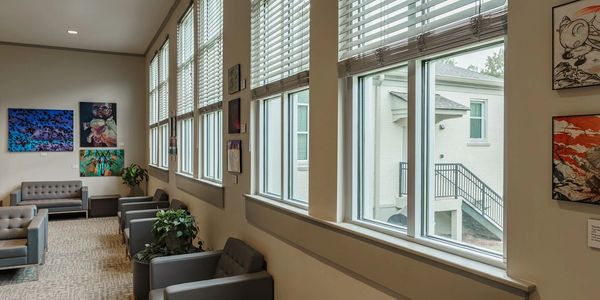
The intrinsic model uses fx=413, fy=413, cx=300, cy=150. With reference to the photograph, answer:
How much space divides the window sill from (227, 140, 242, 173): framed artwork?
59cm

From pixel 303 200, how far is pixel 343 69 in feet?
3.84

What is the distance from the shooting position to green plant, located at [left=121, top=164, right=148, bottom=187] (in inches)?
394

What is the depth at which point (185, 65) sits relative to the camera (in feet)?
20.9

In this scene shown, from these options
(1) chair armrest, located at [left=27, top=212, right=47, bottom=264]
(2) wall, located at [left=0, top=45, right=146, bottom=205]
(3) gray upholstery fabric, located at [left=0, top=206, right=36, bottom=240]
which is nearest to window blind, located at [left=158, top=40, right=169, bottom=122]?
(2) wall, located at [left=0, top=45, right=146, bottom=205]

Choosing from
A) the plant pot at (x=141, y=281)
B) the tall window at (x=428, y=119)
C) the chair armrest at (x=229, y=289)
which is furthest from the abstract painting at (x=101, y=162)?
the tall window at (x=428, y=119)

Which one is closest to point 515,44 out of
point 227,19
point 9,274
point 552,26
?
point 552,26

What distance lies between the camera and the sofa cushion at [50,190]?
9361mm

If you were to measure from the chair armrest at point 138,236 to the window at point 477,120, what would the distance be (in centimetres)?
453

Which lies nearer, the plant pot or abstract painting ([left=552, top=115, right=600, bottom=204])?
abstract painting ([left=552, top=115, right=600, bottom=204])

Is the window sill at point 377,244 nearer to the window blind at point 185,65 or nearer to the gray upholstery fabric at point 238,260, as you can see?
the gray upholstery fabric at point 238,260

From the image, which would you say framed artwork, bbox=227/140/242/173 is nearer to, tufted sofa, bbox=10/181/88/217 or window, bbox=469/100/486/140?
window, bbox=469/100/486/140

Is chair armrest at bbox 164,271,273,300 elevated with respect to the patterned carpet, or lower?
elevated

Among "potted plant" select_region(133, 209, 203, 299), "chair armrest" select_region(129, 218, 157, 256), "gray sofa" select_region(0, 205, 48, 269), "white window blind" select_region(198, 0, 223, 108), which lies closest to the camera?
"potted plant" select_region(133, 209, 203, 299)

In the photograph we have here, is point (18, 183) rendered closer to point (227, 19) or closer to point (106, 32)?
point (106, 32)
